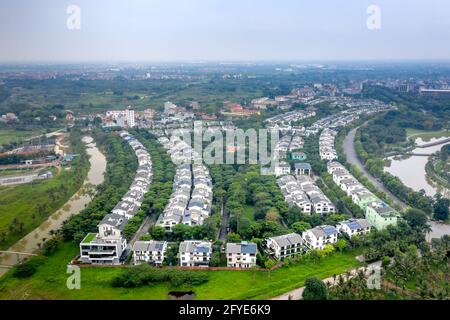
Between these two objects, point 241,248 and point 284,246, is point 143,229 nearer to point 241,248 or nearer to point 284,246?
point 241,248

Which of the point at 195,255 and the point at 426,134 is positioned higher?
the point at 426,134

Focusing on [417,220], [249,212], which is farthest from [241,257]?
[417,220]

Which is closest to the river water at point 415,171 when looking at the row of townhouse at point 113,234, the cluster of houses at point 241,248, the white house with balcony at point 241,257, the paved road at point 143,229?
the cluster of houses at point 241,248

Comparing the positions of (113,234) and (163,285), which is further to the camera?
(113,234)

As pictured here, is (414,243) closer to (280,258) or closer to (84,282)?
(280,258)

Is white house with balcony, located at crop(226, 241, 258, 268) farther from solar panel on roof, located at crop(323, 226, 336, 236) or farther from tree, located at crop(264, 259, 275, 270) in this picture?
solar panel on roof, located at crop(323, 226, 336, 236)

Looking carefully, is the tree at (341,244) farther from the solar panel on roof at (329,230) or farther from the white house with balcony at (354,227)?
the white house with balcony at (354,227)
